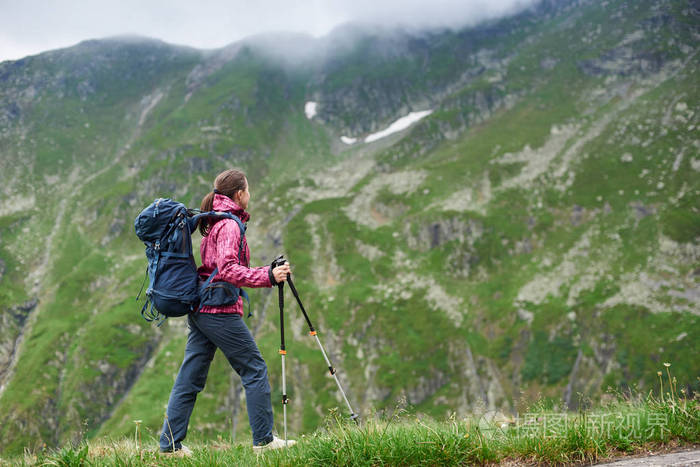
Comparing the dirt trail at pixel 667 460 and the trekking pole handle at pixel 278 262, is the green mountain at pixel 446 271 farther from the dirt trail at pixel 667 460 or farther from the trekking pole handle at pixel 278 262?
the dirt trail at pixel 667 460

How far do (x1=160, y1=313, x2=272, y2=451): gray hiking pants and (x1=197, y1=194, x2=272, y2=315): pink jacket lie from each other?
33cm

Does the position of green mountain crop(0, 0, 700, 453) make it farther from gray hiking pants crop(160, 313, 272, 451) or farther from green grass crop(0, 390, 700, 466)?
green grass crop(0, 390, 700, 466)

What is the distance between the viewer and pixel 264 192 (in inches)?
7023

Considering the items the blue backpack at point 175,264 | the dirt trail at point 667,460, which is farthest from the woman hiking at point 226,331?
the dirt trail at point 667,460

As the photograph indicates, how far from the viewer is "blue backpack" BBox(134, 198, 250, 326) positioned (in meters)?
7.31

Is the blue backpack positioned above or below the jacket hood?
below

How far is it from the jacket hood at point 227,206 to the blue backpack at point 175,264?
0.66ft

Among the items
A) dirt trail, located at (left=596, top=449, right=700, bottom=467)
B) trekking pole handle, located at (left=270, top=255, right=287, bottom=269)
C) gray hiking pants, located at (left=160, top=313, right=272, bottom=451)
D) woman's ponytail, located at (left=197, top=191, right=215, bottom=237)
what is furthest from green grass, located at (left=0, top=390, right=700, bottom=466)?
woman's ponytail, located at (left=197, top=191, right=215, bottom=237)

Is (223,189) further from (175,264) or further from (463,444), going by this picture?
(463,444)

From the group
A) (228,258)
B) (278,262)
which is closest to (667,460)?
(278,262)

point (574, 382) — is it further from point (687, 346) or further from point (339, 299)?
point (339, 299)

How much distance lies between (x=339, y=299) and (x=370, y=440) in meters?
117

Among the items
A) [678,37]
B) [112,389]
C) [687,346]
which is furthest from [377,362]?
[678,37]

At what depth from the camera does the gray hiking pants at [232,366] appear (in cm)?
741
